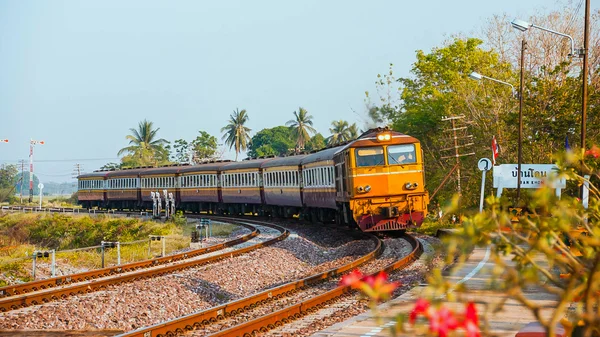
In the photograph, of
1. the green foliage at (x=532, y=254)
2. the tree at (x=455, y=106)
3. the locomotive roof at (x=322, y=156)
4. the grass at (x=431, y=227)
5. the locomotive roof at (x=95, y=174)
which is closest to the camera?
the green foliage at (x=532, y=254)

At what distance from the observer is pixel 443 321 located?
2.67 metres

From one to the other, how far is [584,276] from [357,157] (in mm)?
18585

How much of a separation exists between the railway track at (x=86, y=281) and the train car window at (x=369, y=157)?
11.9 feet

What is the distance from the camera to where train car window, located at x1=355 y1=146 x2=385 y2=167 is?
2217 centimetres

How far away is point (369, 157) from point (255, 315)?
11.1 metres

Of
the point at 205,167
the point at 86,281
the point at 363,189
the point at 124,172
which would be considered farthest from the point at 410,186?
the point at 124,172

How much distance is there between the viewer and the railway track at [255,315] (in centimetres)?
998

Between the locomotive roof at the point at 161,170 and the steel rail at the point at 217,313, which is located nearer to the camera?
the steel rail at the point at 217,313

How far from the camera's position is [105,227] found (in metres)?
40.5

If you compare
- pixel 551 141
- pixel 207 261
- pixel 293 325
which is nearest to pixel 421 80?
pixel 551 141

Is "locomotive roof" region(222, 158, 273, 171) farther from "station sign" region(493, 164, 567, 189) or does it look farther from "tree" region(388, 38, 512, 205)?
"station sign" region(493, 164, 567, 189)

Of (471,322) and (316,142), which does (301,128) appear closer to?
(316,142)

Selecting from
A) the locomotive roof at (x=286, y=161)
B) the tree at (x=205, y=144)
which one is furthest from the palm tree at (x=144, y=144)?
the locomotive roof at (x=286, y=161)

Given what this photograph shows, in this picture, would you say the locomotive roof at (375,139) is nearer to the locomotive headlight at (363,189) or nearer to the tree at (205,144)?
the locomotive headlight at (363,189)
